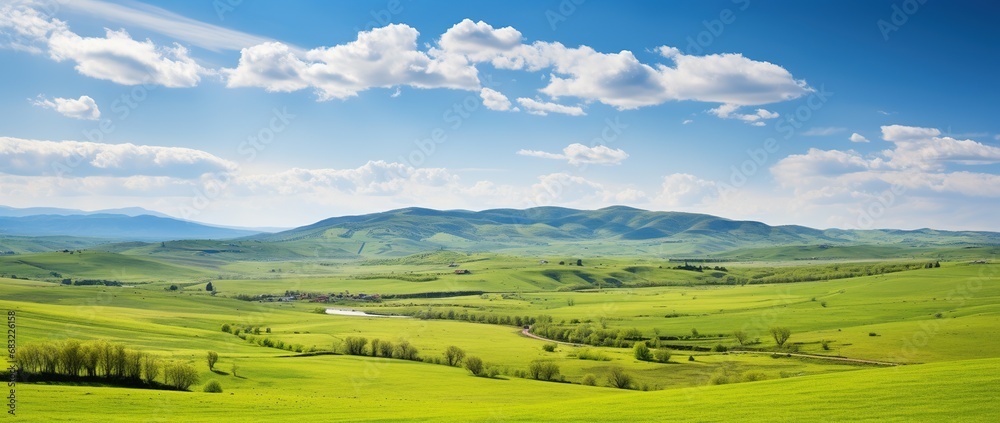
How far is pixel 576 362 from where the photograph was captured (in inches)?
4102

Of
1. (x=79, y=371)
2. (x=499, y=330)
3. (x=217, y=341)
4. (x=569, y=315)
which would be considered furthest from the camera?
(x=569, y=315)

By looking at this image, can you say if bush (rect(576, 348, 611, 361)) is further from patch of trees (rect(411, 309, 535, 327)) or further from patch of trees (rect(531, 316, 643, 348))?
patch of trees (rect(411, 309, 535, 327))

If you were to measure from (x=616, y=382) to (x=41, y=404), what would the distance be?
62634 millimetres

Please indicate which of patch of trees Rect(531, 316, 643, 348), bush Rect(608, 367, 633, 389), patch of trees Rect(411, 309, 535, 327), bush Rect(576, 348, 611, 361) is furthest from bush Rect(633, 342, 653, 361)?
patch of trees Rect(411, 309, 535, 327)

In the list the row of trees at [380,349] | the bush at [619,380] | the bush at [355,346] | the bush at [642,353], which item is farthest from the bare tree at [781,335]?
the bush at [355,346]

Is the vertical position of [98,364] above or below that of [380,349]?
above

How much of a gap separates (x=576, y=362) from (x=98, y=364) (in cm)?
6541

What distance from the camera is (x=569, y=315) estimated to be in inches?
7047

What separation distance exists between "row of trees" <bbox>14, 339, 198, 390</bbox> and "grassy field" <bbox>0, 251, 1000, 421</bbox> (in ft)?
13.9

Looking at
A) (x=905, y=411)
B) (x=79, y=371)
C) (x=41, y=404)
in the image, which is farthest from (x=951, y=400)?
(x=79, y=371)

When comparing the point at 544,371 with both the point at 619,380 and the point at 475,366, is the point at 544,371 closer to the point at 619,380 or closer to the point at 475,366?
the point at 475,366

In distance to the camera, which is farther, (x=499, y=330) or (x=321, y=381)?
(x=499, y=330)

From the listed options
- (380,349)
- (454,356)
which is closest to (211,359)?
(380,349)

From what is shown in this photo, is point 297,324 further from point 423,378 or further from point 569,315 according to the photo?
point 423,378
